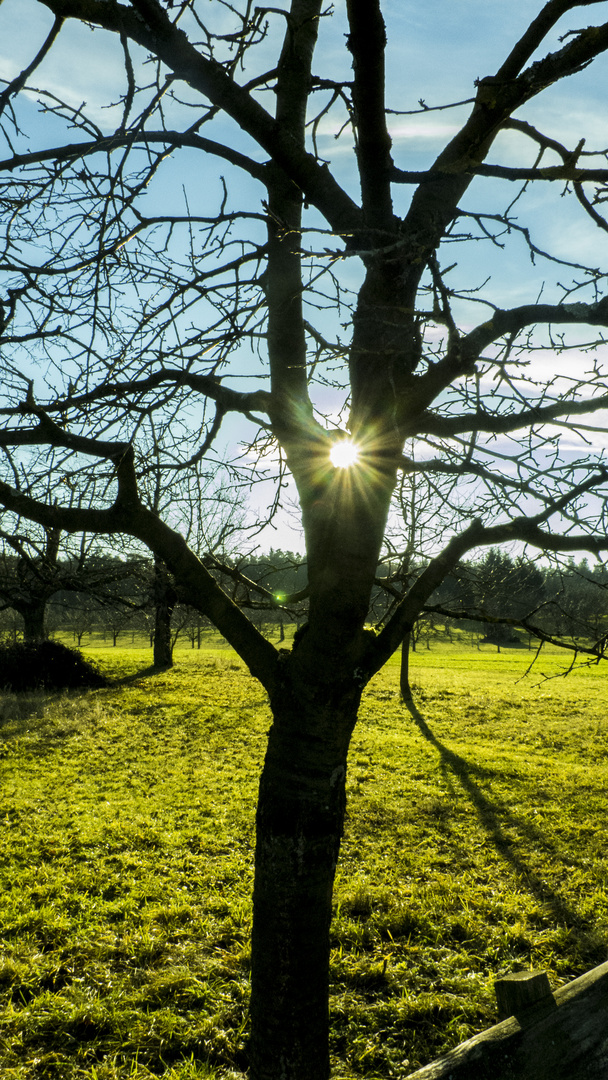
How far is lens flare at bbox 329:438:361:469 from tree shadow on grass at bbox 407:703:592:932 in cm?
528

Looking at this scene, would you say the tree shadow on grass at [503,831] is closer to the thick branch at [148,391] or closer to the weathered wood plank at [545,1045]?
the weathered wood plank at [545,1045]

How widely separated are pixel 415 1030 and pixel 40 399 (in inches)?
183

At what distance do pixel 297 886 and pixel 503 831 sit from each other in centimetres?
620

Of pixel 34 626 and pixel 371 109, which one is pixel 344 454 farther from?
pixel 34 626

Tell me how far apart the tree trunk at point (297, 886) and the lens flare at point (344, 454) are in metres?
1.02

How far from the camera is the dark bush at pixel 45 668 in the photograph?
685 inches

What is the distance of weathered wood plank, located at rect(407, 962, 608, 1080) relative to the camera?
249 cm

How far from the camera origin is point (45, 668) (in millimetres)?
17953

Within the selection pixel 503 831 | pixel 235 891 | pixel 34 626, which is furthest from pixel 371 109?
pixel 34 626

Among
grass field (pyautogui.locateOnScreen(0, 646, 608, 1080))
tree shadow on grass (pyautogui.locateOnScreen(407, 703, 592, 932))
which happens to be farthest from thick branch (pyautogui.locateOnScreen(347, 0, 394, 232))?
tree shadow on grass (pyautogui.locateOnScreen(407, 703, 592, 932))

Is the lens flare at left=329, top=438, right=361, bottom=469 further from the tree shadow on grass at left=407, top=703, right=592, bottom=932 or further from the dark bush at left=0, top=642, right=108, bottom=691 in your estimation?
the dark bush at left=0, top=642, right=108, bottom=691

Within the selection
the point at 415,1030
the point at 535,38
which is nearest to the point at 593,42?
the point at 535,38

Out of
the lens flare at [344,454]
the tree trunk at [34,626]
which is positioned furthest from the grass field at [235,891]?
Answer: the tree trunk at [34,626]

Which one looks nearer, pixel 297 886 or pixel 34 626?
pixel 297 886
